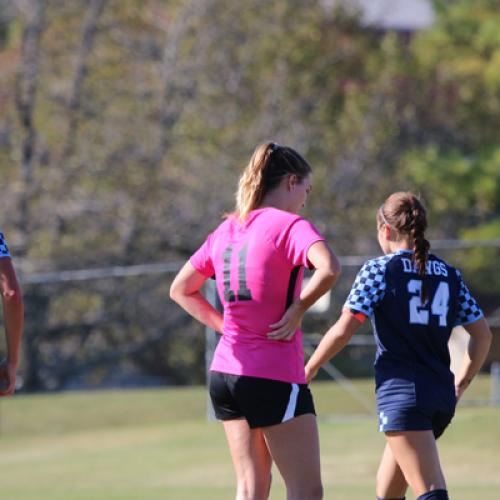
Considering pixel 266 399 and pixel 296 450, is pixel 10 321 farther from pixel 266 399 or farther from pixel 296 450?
A: pixel 296 450

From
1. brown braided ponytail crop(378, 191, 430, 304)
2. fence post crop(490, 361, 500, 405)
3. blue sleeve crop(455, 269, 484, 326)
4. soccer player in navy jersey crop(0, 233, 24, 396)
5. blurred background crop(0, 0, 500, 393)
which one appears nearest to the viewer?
soccer player in navy jersey crop(0, 233, 24, 396)

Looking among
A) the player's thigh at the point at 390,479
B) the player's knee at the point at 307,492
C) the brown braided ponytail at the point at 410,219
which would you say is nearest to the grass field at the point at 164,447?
the player's thigh at the point at 390,479

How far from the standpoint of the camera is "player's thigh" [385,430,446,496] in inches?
215

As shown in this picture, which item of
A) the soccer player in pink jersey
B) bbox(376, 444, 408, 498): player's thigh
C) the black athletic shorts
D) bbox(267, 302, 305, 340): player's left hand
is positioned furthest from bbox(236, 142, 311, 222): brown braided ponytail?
bbox(376, 444, 408, 498): player's thigh

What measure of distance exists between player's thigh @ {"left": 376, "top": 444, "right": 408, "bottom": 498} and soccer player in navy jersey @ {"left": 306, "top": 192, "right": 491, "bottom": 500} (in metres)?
0.04

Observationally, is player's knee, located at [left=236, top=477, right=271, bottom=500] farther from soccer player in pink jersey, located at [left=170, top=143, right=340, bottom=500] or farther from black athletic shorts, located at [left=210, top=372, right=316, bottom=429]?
black athletic shorts, located at [left=210, top=372, right=316, bottom=429]

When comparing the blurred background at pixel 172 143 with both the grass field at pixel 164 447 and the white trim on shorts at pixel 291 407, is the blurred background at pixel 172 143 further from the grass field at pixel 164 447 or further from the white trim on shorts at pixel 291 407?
the white trim on shorts at pixel 291 407

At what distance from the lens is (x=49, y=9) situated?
26.3 metres

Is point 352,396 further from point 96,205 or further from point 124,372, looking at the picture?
point 96,205

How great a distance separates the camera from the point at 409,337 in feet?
18.3

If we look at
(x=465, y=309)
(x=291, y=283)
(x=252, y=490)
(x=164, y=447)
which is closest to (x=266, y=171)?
(x=291, y=283)

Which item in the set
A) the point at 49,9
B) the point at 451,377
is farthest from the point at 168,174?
the point at 451,377

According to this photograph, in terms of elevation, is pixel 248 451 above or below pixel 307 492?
above

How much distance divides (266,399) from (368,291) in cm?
73
